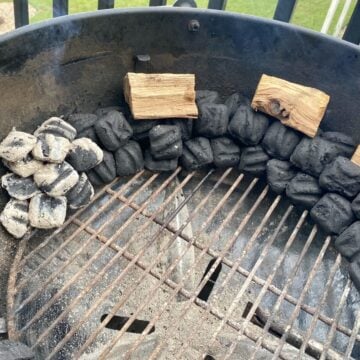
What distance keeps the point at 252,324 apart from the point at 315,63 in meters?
1.05

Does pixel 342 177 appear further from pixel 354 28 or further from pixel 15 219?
pixel 15 219

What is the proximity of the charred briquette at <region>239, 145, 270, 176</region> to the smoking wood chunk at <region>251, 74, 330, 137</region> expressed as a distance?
0.15 meters

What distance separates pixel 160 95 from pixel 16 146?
1.91 feet

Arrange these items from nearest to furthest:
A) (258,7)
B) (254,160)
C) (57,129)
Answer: (57,129) → (254,160) → (258,7)

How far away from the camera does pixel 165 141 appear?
1.79m

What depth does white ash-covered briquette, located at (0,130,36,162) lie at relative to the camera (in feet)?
5.05

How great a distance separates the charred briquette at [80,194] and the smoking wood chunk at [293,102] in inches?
29.7

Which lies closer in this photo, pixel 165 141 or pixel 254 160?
pixel 165 141

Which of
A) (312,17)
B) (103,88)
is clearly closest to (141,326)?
(103,88)

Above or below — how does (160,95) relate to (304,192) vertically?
above

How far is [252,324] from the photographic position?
1.54 m

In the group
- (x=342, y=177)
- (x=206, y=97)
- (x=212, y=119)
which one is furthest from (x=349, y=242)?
(x=206, y=97)

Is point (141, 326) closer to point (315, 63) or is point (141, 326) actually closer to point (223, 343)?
point (223, 343)

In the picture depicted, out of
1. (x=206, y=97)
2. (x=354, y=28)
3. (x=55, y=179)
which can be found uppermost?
(x=354, y=28)
